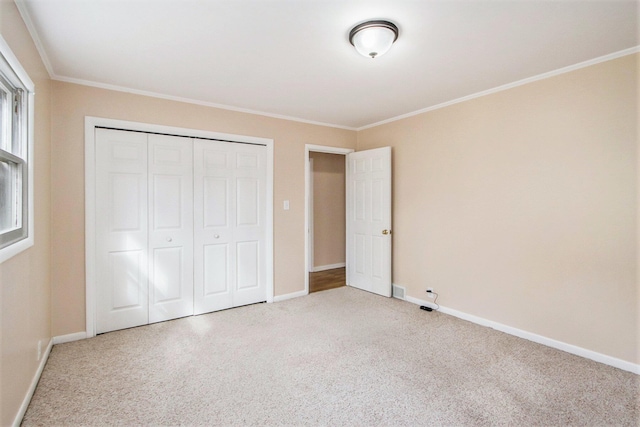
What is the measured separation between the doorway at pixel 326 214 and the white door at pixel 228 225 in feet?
5.96

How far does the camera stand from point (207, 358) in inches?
102

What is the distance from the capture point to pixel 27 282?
2.05 metres

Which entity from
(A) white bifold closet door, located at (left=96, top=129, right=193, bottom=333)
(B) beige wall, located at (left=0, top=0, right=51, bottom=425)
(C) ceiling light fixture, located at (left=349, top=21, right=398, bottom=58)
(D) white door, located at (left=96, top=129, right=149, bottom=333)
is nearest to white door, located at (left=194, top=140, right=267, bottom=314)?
(A) white bifold closet door, located at (left=96, top=129, right=193, bottom=333)

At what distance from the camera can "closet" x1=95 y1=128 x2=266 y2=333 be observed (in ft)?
10.2

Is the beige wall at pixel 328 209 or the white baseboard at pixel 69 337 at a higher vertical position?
the beige wall at pixel 328 209

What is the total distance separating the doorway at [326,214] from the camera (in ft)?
19.2

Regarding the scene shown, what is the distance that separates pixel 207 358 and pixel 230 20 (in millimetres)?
2471

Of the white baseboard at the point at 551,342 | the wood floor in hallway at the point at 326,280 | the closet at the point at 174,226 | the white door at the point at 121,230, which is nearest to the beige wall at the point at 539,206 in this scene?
the white baseboard at the point at 551,342

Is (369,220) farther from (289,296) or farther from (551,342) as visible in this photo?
(551,342)

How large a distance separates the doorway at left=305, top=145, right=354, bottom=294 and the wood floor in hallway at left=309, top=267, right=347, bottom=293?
0.02m

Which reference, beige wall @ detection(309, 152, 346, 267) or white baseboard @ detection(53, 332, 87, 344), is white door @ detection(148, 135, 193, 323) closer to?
white baseboard @ detection(53, 332, 87, 344)

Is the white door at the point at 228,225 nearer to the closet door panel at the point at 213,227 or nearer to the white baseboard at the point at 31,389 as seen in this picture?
the closet door panel at the point at 213,227

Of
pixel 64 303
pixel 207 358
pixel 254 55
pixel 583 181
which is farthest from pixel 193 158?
pixel 583 181

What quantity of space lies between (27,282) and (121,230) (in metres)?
1.12
